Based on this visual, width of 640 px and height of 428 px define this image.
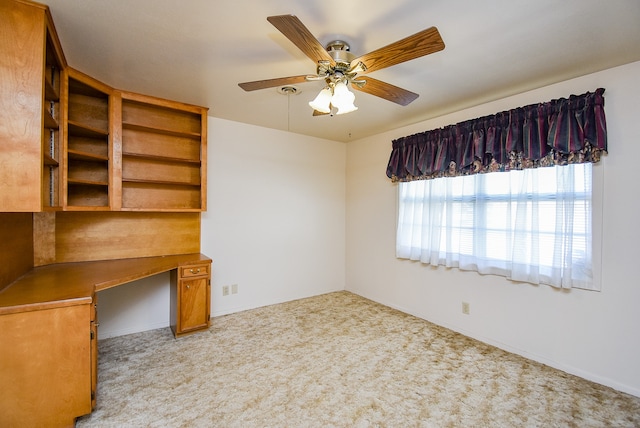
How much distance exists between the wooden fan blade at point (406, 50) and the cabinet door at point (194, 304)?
8.12 feet

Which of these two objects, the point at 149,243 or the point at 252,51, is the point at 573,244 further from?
the point at 149,243

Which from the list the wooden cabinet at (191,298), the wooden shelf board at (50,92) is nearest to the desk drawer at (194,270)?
the wooden cabinet at (191,298)

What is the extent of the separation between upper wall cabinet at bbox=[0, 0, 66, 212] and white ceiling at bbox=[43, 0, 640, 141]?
0.16 metres

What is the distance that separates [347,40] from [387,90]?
42 cm

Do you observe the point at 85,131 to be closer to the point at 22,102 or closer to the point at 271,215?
the point at 22,102

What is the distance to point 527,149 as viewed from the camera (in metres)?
2.52

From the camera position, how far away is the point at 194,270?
2.89m

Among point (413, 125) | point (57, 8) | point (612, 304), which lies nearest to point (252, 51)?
point (57, 8)

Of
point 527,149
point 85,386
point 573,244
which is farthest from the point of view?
point 527,149

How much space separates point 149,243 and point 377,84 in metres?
2.85

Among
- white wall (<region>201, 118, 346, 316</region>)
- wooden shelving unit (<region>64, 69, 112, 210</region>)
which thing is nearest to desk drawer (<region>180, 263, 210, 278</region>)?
white wall (<region>201, 118, 346, 316</region>)

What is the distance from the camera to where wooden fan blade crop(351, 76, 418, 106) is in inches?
75.3

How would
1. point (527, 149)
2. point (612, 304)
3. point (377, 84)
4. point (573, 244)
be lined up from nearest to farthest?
point (377, 84) < point (612, 304) < point (573, 244) < point (527, 149)

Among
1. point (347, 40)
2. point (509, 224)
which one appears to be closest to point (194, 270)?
point (347, 40)
